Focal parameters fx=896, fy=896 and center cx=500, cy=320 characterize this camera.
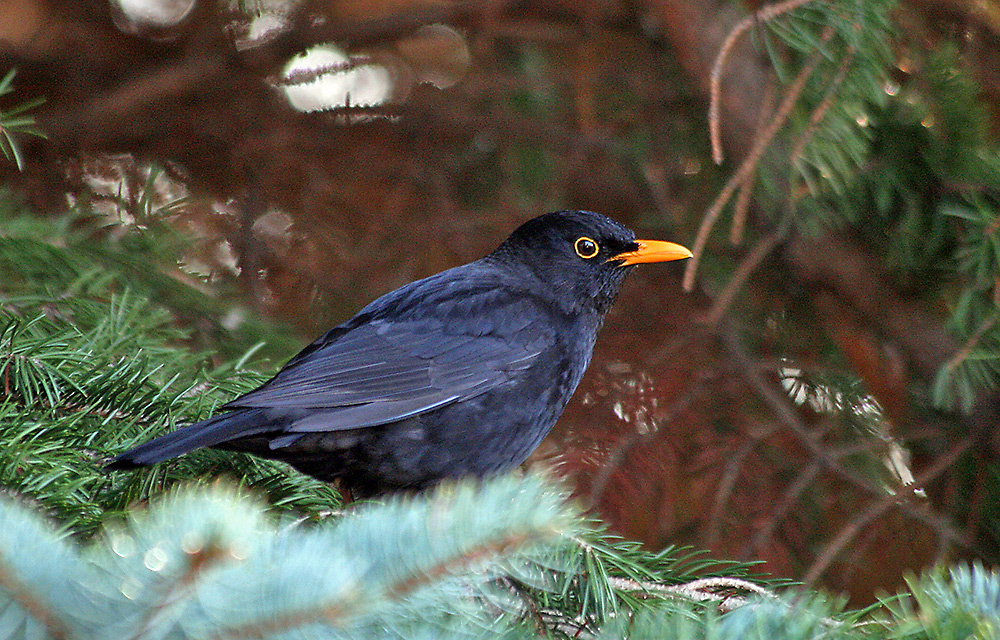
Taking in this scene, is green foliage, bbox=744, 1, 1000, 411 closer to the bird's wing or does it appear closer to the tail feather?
the bird's wing

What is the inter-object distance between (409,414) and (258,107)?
1.87 meters

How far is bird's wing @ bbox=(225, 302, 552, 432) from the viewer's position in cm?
227

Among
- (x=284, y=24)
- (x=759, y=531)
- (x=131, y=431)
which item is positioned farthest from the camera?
(x=284, y=24)

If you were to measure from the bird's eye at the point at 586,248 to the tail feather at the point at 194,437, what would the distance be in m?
1.26

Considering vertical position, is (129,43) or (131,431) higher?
(129,43)

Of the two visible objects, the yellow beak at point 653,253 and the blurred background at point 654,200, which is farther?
the yellow beak at point 653,253

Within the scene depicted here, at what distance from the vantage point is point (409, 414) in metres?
2.38

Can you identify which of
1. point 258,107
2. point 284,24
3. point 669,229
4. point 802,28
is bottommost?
point 669,229

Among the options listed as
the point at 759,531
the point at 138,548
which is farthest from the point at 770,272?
the point at 138,548

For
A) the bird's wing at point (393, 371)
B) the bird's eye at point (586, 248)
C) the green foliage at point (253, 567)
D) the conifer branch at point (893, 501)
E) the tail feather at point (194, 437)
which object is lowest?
the conifer branch at point (893, 501)

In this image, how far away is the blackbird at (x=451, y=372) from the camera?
2242 mm

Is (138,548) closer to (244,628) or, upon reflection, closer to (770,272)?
(244,628)

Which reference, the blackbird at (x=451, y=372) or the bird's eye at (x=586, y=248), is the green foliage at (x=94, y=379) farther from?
the bird's eye at (x=586, y=248)

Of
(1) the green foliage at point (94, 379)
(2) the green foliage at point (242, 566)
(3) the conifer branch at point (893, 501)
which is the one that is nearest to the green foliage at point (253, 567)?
(2) the green foliage at point (242, 566)
